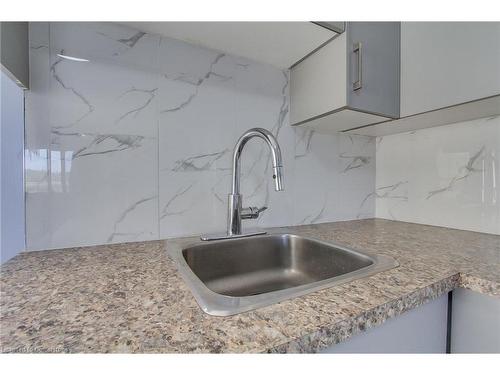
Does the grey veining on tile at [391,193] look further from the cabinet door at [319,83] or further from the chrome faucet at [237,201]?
the chrome faucet at [237,201]

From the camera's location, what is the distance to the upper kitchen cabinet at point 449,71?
774mm

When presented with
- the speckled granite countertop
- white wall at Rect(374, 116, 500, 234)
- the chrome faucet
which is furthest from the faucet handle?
white wall at Rect(374, 116, 500, 234)

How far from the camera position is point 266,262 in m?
0.94

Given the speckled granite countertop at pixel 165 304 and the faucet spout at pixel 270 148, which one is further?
the faucet spout at pixel 270 148

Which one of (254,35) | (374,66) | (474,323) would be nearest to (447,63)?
(374,66)

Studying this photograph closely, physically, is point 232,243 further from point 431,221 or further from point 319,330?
point 431,221

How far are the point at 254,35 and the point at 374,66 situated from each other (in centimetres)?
47

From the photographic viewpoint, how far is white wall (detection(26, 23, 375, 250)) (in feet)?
2.46

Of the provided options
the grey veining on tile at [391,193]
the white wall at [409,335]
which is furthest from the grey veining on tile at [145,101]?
the grey veining on tile at [391,193]

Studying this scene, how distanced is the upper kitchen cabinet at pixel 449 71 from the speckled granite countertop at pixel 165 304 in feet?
1.73

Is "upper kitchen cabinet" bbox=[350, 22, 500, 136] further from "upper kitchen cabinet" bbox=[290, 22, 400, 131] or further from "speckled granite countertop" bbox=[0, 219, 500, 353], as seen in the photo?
"speckled granite countertop" bbox=[0, 219, 500, 353]

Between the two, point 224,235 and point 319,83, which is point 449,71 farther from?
point 224,235

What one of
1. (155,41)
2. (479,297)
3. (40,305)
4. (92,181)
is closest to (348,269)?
(479,297)
